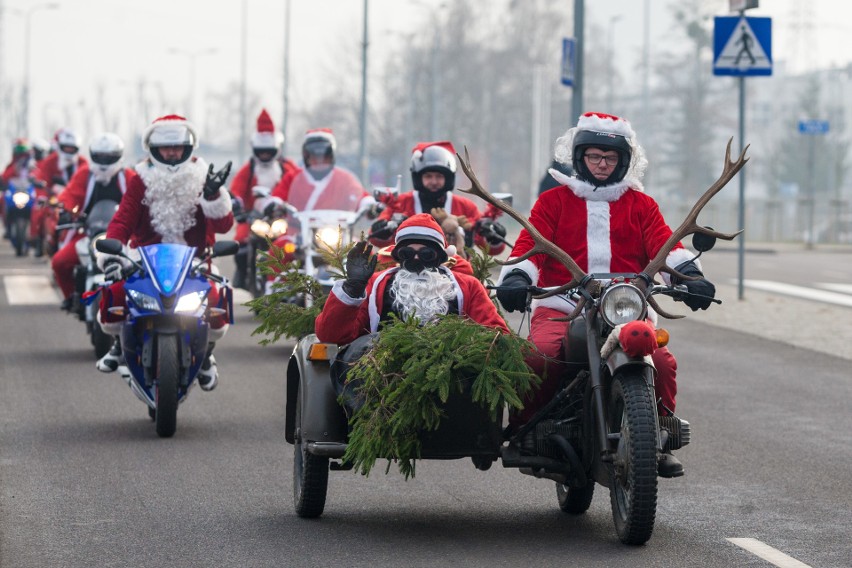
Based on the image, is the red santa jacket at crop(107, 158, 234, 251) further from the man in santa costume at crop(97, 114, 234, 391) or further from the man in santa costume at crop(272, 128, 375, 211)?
the man in santa costume at crop(272, 128, 375, 211)

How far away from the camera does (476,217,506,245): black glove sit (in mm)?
11383

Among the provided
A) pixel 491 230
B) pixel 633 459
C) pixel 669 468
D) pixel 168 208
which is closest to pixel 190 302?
pixel 168 208

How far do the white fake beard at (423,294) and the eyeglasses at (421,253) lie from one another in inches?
2.2

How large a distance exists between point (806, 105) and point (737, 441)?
80550 mm

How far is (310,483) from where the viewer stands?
26.7 feet

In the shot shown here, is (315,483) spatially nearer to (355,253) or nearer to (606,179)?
(355,253)

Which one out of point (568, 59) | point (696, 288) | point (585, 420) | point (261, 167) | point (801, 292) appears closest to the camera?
point (585, 420)

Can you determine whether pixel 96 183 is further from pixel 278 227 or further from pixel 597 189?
pixel 597 189

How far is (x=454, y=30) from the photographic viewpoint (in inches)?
3305

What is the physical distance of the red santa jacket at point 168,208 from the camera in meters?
12.3

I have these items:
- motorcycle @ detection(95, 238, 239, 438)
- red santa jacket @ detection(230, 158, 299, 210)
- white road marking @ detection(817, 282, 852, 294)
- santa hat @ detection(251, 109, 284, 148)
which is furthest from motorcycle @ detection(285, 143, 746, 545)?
white road marking @ detection(817, 282, 852, 294)

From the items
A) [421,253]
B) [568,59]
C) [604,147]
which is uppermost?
[568,59]

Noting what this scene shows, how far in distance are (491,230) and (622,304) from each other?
411 cm

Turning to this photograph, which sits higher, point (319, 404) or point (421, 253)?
point (421, 253)
